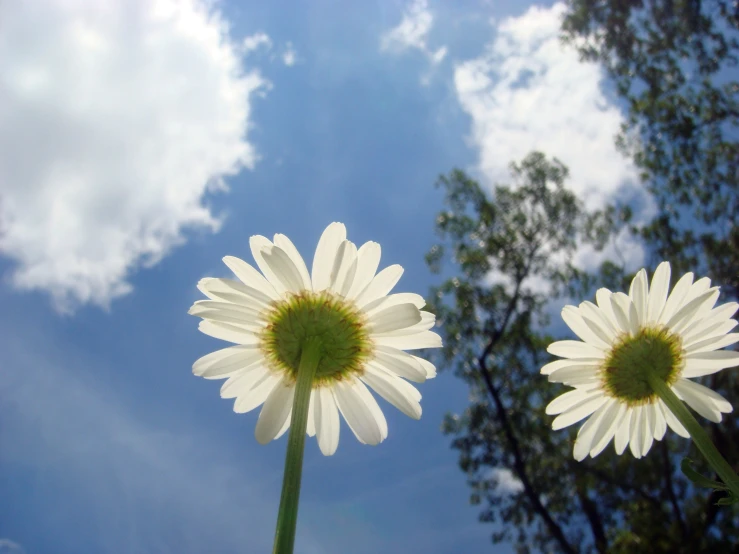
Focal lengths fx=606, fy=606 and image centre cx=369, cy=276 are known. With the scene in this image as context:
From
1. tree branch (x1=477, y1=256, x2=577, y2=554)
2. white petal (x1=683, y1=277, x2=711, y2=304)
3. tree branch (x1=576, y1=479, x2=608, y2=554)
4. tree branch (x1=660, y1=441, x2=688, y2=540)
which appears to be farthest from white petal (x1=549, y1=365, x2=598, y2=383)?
tree branch (x1=576, y1=479, x2=608, y2=554)

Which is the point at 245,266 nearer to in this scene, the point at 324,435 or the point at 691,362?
the point at 324,435

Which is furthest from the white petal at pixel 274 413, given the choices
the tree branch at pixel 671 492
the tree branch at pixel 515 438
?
the tree branch at pixel 515 438

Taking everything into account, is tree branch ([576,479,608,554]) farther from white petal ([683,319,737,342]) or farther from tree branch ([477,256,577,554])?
white petal ([683,319,737,342])

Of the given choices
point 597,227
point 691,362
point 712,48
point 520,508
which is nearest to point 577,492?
point 520,508

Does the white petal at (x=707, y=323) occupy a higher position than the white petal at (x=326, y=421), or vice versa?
the white petal at (x=707, y=323)

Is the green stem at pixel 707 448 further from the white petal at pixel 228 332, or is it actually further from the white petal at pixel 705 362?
the white petal at pixel 228 332

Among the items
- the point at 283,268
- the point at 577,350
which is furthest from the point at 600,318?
the point at 283,268

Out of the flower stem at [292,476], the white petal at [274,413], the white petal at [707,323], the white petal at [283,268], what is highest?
the white petal at [707,323]
